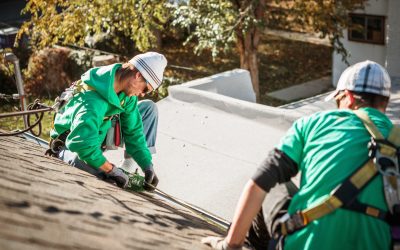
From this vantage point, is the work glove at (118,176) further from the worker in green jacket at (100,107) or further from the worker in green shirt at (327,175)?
the worker in green shirt at (327,175)

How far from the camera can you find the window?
13000 mm

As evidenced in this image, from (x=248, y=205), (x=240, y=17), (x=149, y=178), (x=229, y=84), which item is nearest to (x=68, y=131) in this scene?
(x=149, y=178)

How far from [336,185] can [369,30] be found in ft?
39.2

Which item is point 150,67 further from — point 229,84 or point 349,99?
point 229,84

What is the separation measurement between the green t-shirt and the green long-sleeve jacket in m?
1.75

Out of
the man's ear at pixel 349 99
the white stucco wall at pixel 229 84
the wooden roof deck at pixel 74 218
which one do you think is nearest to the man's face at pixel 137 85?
the wooden roof deck at pixel 74 218

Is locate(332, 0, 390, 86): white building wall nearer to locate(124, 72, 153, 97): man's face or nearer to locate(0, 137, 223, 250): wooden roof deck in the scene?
locate(124, 72, 153, 97): man's face

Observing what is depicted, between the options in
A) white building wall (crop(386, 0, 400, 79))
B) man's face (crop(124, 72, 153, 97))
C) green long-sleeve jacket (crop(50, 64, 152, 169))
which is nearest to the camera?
green long-sleeve jacket (crop(50, 64, 152, 169))

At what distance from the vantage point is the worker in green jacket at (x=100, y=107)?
12.0 feet

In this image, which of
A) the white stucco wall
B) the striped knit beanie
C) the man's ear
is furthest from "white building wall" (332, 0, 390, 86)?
the man's ear

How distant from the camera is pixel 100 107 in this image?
150 inches

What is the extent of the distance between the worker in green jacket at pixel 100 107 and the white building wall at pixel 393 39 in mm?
9657

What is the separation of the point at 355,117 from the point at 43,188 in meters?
1.40

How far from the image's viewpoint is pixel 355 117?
2.36 meters
